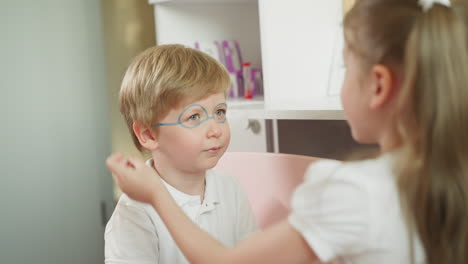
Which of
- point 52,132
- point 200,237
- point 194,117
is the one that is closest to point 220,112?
point 194,117

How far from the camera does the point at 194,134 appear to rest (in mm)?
956

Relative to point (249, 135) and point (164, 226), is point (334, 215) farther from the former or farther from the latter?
point (249, 135)

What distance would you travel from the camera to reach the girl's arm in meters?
0.63

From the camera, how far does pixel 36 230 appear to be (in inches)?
76.9

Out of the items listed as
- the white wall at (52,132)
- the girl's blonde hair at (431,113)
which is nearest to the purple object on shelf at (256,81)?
the white wall at (52,132)

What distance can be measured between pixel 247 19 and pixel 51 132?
801mm

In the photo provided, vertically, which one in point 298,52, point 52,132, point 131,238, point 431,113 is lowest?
point 131,238

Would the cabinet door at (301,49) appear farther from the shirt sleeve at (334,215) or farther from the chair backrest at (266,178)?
the shirt sleeve at (334,215)

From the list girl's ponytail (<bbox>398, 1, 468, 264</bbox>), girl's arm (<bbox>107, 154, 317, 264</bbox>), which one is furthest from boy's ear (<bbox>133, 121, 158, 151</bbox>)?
girl's ponytail (<bbox>398, 1, 468, 264</bbox>)

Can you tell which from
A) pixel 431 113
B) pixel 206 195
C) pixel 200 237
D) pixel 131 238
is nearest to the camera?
pixel 431 113

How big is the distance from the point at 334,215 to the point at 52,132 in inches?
61.2

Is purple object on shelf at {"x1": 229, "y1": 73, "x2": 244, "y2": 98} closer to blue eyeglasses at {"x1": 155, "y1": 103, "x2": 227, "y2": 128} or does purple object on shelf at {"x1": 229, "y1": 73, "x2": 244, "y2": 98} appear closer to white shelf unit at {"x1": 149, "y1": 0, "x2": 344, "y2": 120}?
white shelf unit at {"x1": 149, "y1": 0, "x2": 344, "y2": 120}

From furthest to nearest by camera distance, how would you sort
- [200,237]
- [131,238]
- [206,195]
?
1. [206,195]
2. [131,238]
3. [200,237]

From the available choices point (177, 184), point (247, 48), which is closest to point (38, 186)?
point (247, 48)
